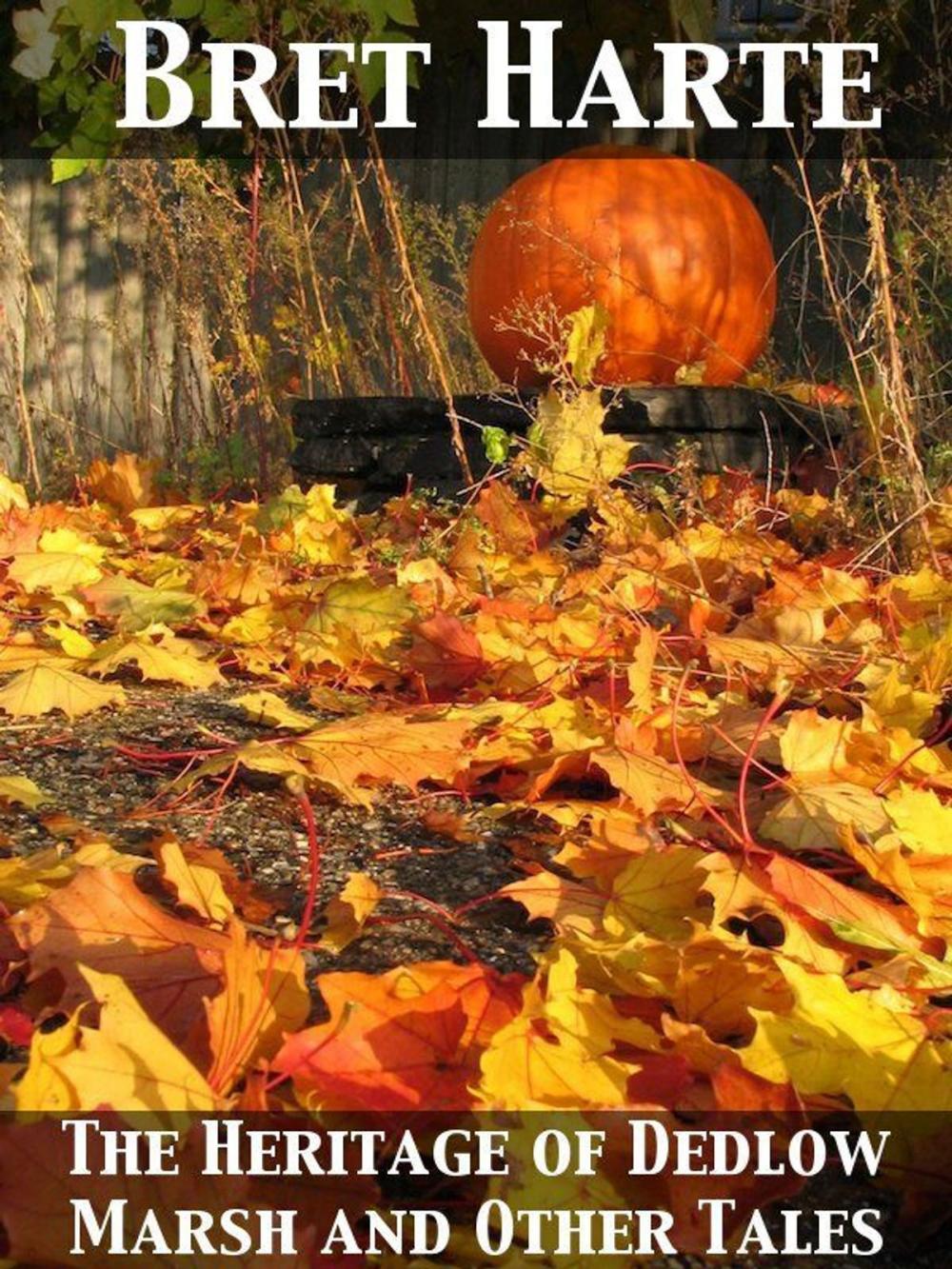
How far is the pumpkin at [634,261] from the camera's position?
11.7 feet

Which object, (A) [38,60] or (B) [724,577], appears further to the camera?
(A) [38,60]

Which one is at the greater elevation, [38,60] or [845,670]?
[38,60]

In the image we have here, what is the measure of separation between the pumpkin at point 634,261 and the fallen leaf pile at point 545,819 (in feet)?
3.14

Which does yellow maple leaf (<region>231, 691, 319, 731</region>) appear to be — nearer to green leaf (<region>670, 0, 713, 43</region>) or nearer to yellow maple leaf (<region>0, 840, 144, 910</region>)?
yellow maple leaf (<region>0, 840, 144, 910</region>)

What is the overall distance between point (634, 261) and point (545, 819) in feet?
7.82

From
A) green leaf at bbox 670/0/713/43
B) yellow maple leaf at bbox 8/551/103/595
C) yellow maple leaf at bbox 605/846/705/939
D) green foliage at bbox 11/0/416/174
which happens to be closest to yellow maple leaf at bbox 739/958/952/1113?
yellow maple leaf at bbox 605/846/705/939

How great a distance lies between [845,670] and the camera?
181cm

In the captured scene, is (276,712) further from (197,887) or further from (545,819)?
(197,887)

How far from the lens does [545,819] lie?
145 cm

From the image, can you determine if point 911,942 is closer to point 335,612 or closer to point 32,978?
point 32,978

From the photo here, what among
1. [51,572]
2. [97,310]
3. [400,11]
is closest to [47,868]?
[51,572]

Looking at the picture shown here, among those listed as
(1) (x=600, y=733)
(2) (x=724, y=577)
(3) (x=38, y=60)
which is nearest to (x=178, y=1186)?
(1) (x=600, y=733)

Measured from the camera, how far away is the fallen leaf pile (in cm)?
86

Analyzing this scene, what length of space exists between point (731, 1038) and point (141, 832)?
60 centimetres
